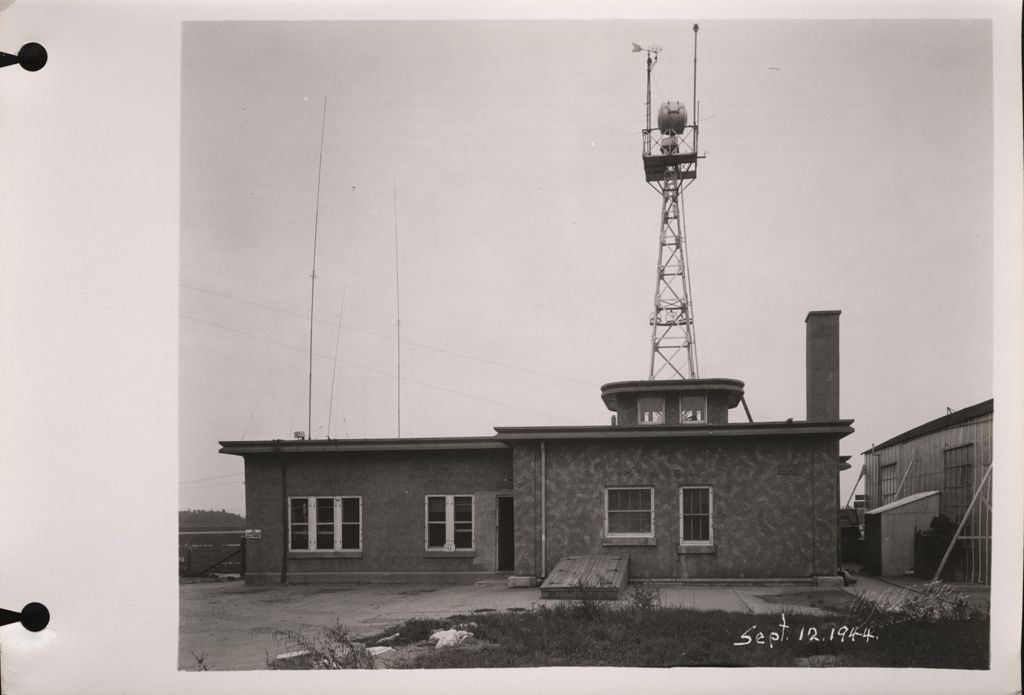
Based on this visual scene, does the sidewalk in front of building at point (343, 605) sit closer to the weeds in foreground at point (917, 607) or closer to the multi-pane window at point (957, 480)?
the weeds in foreground at point (917, 607)

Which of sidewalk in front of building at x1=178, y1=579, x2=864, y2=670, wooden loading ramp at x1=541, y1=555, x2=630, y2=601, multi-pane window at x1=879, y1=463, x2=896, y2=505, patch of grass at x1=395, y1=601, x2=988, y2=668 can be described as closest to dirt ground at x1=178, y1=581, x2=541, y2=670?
sidewalk in front of building at x1=178, y1=579, x2=864, y2=670

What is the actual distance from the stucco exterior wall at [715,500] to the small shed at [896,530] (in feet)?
1.83

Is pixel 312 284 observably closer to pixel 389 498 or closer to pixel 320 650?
pixel 320 650

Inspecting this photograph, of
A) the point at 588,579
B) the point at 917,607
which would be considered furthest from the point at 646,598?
the point at 917,607

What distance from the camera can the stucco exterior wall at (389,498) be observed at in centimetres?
1043

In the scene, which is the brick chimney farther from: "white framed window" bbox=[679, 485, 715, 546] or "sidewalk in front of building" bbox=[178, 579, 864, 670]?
"sidewalk in front of building" bbox=[178, 579, 864, 670]

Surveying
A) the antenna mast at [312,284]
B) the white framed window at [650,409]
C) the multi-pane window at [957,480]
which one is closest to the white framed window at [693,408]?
the white framed window at [650,409]

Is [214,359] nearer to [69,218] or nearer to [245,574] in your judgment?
[69,218]

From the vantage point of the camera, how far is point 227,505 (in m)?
8.77

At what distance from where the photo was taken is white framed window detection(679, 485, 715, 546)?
1000 cm

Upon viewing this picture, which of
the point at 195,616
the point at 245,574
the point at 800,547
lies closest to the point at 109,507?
the point at 195,616

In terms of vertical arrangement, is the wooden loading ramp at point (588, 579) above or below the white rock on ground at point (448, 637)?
above

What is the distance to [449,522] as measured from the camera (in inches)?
429

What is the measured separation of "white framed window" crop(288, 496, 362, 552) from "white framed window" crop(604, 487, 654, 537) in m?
3.05
